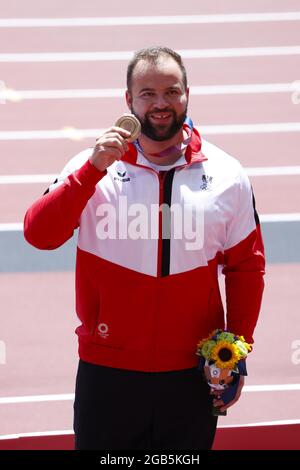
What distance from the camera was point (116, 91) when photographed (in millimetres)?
6230

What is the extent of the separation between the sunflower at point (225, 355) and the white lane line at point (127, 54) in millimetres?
4035

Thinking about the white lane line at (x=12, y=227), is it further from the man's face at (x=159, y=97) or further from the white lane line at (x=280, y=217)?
the man's face at (x=159, y=97)

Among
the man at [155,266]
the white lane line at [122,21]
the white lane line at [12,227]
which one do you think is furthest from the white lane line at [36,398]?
the white lane line at [122,21]

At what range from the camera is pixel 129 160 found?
2488 millimetres

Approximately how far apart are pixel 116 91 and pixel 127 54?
30 centimetres

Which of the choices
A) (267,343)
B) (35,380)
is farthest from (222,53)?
(35,380)

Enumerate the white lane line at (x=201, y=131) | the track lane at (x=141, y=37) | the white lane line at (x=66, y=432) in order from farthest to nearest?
the track lane at (x=141, y=37) → the white lane line at (x=201, y=131) → the white lane line at (x=66, y=432)

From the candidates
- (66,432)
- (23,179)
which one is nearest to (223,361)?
(66,432)

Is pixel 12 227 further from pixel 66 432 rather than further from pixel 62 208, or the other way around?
pixel 62 208

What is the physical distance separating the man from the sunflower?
0.09 meters

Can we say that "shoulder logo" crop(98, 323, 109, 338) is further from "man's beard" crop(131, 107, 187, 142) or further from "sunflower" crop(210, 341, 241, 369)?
"man's beard" crop(131, 107, 187, 142)

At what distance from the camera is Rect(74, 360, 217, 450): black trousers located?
2.50m

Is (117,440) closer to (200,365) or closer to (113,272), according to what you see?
(200,365)

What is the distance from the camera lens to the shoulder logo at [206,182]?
8.21ft
